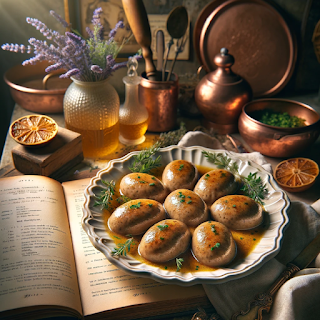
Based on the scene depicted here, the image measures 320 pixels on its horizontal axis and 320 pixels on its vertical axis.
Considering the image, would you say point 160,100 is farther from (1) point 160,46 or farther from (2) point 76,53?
(2) point 76,53

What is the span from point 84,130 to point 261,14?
126 cm

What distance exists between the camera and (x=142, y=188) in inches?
47.0

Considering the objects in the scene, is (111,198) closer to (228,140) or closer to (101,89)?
(101,89)

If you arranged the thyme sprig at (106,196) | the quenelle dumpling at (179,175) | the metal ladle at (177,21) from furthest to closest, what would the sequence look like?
the metal ladle at (177,21) → the quenelle dumpling at (179,175) → the thyme sprig at (106,196)

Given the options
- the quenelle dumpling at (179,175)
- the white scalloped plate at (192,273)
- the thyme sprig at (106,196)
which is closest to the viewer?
the white scalloped plate at (192,273)

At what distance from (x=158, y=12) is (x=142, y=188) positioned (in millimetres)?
1264

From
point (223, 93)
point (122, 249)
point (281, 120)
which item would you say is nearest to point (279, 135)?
point (281, 120)

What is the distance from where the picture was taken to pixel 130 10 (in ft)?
5.20

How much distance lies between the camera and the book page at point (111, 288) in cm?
96

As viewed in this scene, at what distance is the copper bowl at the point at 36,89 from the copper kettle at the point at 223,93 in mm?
742

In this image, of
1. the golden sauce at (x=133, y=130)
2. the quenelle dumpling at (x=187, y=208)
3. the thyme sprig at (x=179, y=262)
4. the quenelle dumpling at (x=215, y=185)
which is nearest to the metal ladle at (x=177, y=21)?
the golden sauce at (x=133, y=130)

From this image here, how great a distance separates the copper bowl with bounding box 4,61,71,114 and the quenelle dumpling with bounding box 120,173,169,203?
81cm

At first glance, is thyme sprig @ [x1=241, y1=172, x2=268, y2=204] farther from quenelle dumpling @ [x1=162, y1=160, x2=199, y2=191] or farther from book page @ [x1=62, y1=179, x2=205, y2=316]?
book page @ [x1=62, y1=179, x2=205, y2=316]

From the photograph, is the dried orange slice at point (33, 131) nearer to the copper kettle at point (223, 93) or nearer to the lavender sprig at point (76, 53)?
the lavender sprig at point (76, 53)
